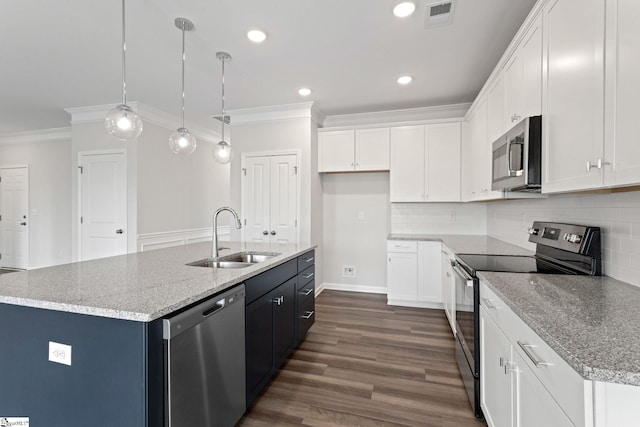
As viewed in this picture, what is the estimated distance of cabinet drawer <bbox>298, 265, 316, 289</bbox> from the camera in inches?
106

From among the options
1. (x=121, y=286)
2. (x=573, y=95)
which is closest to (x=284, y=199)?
(x=121, y=286)

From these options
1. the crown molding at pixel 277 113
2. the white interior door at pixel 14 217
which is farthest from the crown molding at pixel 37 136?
the crown molding at pixel 277 113

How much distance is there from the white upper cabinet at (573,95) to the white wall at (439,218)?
2.56 m

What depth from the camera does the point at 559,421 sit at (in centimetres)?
88

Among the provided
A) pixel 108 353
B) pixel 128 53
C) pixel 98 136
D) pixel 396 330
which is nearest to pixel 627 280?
pixel 396 330

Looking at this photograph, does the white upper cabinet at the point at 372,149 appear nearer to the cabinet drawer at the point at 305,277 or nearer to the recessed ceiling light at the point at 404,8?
the cabinet drawer at the point at 305,277

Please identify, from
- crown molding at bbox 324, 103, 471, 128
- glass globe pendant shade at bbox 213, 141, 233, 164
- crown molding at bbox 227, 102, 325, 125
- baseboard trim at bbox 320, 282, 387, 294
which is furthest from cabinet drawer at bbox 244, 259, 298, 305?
crown molding at bbox 324, 103, 471, 128

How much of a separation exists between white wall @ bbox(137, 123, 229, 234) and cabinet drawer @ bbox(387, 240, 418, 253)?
3.50 metres

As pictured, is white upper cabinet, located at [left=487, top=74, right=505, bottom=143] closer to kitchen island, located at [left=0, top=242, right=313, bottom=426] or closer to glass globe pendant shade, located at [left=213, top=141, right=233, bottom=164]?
glass globe pendant shade, located at [left=213, top=141, right=233, bottom=164]

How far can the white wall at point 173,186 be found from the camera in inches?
171

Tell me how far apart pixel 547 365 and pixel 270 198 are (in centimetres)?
367

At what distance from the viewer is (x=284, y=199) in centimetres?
420

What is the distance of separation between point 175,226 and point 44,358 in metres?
3.98

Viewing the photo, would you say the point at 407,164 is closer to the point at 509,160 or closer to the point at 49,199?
the point at 509,160
